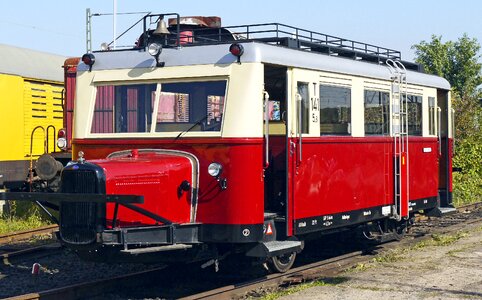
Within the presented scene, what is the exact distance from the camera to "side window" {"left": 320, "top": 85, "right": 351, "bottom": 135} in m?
10.2

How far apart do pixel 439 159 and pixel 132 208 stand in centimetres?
872

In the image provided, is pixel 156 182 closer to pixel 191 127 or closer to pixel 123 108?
pixel 191 127

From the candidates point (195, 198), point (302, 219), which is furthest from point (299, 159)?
point (195, 198)

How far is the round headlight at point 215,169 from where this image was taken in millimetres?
8828

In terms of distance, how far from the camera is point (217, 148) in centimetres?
888

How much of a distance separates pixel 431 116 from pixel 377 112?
2.33m

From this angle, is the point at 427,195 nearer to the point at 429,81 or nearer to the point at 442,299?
the point at 429,81

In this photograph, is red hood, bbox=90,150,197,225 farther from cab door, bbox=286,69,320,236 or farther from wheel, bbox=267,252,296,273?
wheel, bbox=267,252,296,273

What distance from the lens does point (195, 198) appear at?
8.93m

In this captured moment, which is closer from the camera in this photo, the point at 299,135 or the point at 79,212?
the point at 79,212

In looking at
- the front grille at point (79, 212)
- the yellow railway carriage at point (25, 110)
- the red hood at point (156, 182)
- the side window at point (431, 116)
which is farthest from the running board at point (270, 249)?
the yellow railway carriage at point (25, 110)

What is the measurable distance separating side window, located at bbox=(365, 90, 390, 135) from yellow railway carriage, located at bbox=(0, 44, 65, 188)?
8.17 meters

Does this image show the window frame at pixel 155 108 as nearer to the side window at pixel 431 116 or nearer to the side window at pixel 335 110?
the side window at pixel 335 110

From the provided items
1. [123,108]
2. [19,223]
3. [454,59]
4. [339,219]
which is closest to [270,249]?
[339,219]
